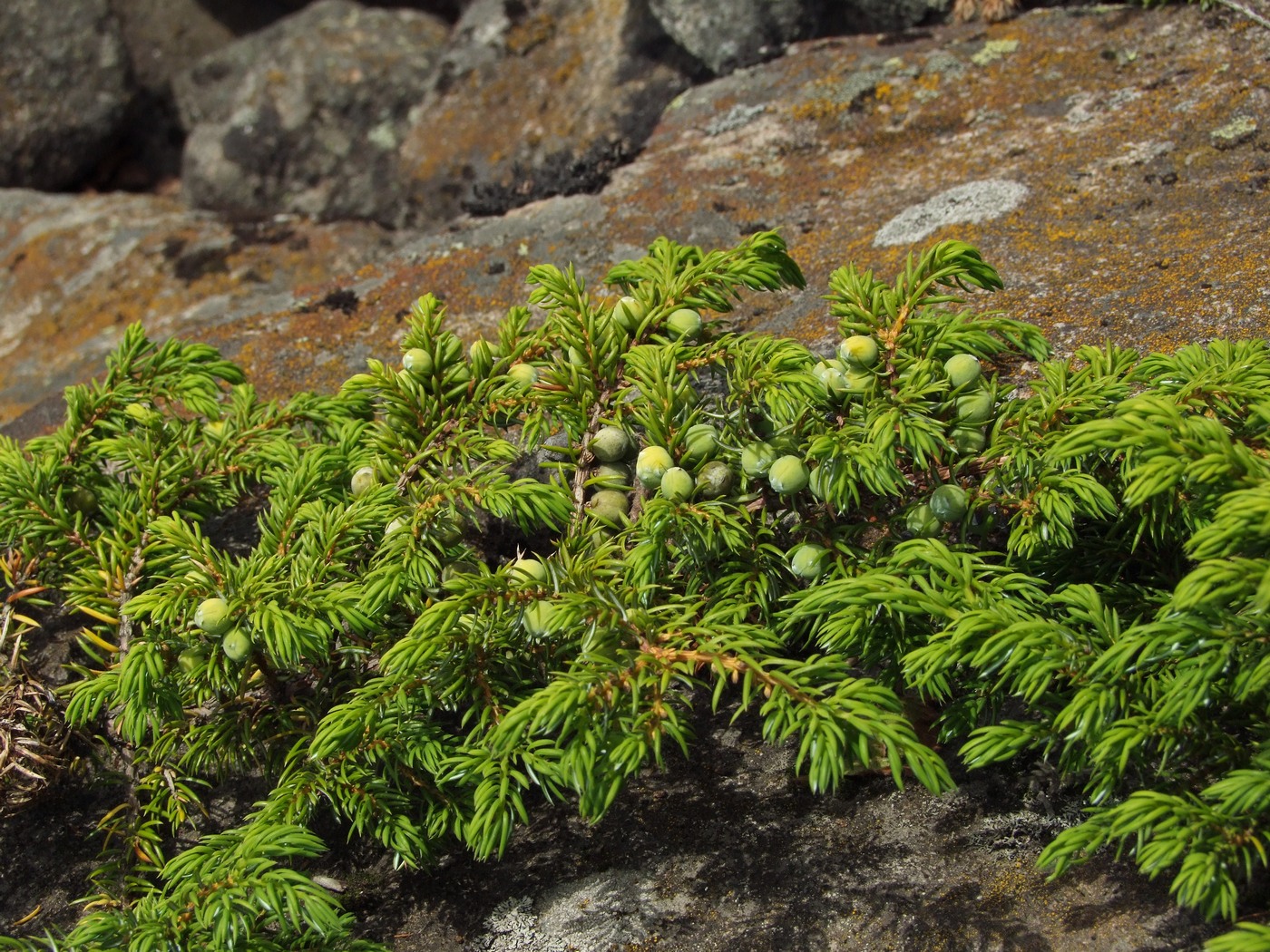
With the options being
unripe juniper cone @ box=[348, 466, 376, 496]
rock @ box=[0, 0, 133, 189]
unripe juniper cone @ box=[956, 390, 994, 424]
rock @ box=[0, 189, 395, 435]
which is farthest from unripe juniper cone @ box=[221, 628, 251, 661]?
rock @ box=[0, 0, 133, 189]

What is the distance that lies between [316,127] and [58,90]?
234 centimetres

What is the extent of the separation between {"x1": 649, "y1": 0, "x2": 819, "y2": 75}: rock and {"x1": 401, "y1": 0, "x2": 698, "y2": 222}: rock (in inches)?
7.7

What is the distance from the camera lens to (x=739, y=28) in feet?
17.9

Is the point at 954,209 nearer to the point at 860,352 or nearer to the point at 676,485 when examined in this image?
the point at 860,352

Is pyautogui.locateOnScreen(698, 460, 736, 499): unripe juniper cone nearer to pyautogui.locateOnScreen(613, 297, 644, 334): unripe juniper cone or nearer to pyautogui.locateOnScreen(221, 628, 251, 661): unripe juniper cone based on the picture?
pyautogui.locateOnScreen(613, 297, 644, 334): unripe juniper cone

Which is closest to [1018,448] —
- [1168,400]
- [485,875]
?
[1168,400]

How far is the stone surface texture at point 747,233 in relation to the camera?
7.59 feet

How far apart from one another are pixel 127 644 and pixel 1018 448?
207 cm

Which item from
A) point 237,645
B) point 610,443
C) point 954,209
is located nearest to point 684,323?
point 610,443

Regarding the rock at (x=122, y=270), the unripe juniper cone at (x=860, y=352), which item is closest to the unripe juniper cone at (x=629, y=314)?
the unripe juniper cone at (x=860, y=352)

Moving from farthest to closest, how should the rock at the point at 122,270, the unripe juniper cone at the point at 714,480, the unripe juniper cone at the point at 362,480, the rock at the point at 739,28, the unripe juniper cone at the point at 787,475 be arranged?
the rock at the point at 122,270, the rock at the point at 739,28, the unripe juniper cone at the point at 362,480, the unripe juniper cone at the point at 714,480, the unripe juniper cone at the point at 787,475

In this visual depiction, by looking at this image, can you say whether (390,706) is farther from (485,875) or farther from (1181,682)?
(1181,682)

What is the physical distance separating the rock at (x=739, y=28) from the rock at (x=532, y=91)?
0.20 metres

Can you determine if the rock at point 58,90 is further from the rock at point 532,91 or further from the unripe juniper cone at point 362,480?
the unripe juniper cone at point 362,480
